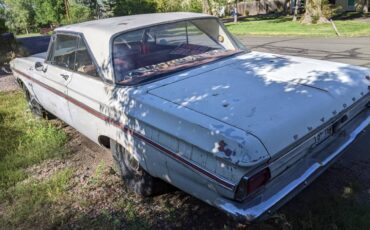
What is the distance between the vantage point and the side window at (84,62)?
13.0 feet

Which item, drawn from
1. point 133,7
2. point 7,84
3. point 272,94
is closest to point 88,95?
point 272,94

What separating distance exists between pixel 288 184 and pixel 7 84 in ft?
30.6

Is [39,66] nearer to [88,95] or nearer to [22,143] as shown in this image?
[22,143]

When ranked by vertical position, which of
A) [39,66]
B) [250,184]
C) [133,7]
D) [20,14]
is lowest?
[250,184]

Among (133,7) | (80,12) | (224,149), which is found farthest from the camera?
(133,7)

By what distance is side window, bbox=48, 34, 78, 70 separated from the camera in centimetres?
445

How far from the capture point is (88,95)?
Result: 396 centimetres

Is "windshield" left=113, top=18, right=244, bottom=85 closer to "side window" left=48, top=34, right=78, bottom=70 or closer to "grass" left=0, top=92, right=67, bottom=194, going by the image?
"side window" left=48, top=34, right=78, bottom=70

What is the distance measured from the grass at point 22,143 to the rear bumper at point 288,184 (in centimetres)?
296

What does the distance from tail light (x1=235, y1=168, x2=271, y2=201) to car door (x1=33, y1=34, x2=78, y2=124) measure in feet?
8.86

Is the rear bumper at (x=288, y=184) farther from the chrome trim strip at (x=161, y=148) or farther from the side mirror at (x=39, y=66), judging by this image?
the side mirror at (x=39, y=66)

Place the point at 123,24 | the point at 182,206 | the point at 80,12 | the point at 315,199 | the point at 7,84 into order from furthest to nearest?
the point at 80,12
the point at 7,84
the point at 123,24
the point at 182,206
the point at 315,199

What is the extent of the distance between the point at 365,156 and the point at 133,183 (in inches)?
105

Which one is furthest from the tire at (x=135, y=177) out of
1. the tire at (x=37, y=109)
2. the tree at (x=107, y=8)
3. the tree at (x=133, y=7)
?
the tree at (x=133, y=7)
